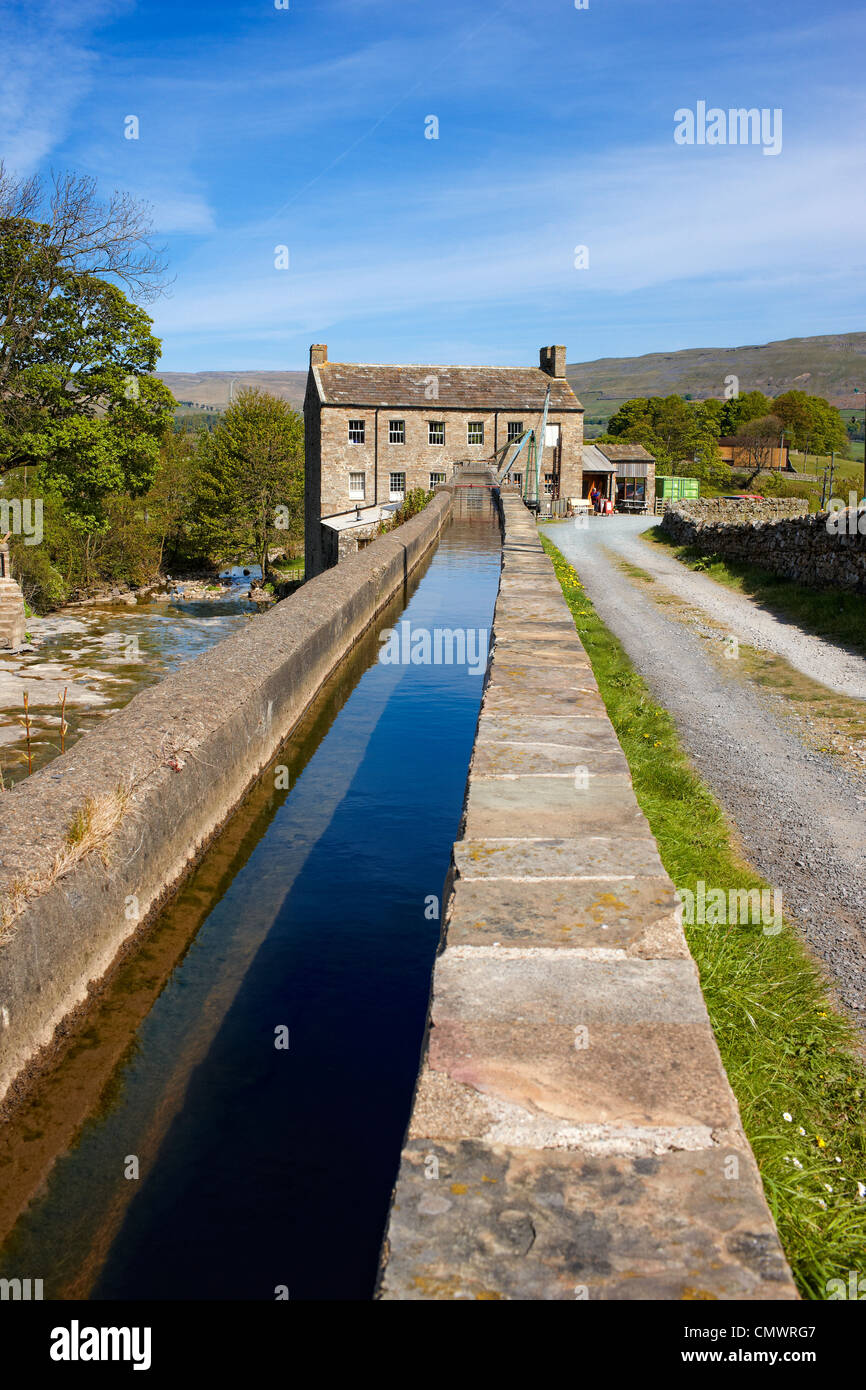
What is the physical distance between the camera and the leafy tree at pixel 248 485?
49.6 metres

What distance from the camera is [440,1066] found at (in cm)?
225

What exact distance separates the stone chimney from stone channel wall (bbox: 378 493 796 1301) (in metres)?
49.6

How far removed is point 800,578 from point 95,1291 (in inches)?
623

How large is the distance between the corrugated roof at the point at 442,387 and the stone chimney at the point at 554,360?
0.57m

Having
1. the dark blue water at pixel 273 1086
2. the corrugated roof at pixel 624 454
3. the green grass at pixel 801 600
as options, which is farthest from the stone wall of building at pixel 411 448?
the dark blue water at pixel 273 1086

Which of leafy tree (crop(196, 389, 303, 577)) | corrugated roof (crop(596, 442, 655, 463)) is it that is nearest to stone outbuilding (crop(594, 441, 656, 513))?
corrugated roof (crop(596, 442, 655, 463))

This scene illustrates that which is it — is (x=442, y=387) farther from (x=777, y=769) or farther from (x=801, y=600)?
(x=777, y=769)

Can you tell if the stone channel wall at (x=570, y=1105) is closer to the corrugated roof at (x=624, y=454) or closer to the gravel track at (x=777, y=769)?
the gravel track at (x=777, y=769)

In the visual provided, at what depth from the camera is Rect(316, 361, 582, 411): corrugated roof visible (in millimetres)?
47594

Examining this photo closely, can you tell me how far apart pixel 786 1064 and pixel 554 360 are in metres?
50.4

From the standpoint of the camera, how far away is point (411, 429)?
4762 cm

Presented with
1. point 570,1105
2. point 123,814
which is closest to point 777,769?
point 123,814

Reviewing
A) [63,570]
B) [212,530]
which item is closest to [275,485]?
[212,530]
